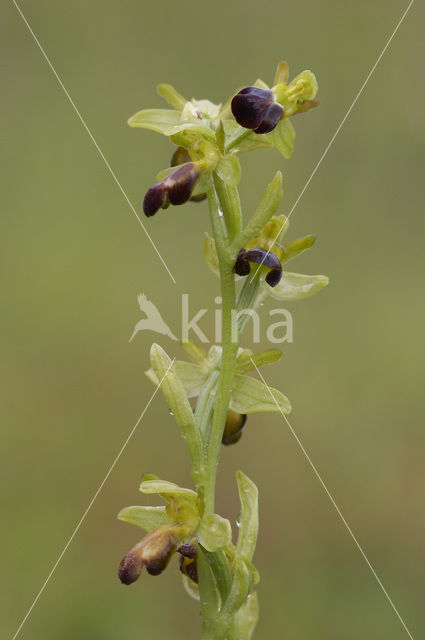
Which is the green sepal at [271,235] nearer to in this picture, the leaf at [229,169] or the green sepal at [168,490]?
the leaf at [229,169]

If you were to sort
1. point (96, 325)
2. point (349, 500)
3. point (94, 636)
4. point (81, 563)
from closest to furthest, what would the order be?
point (94, 636)
point (81, 563)
point (349, 500)
point (96, 325)

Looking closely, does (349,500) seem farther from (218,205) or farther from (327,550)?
(218,205)

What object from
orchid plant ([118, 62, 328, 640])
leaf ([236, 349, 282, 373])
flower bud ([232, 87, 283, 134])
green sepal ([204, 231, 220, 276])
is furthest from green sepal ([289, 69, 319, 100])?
leaf ([236, 349, 282, 373])

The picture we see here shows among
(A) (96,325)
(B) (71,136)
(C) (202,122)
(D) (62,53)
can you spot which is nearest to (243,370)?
(C) (202,122)

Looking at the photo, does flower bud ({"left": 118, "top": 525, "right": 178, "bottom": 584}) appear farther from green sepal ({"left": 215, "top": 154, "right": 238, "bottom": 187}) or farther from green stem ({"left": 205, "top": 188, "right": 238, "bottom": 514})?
green sepal ({"left": 215, "top": 154, "right": 238, "bottom": 187})

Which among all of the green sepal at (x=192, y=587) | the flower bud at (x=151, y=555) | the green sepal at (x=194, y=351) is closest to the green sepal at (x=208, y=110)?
the green sepal at (x=194, y=351)

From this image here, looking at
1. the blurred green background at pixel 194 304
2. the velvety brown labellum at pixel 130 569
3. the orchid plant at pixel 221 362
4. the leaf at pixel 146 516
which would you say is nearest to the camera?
the velvety brown labellum at pixel 130 569
